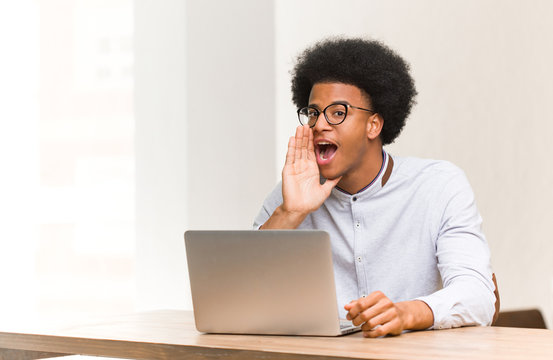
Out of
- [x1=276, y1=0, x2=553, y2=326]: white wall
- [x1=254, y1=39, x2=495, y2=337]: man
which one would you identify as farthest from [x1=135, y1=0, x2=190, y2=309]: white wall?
[x1=254, y1=39, x2=495, y2=337]: man

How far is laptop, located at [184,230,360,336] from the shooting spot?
4.90ft

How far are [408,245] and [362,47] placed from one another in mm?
615

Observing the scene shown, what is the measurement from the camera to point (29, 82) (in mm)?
3861

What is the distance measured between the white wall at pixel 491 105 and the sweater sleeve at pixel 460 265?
1.88 meters

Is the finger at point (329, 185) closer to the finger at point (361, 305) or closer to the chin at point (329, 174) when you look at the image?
the chin at point (329, 174)

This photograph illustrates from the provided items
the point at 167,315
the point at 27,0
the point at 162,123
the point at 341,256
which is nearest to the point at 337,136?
the point at 341,256

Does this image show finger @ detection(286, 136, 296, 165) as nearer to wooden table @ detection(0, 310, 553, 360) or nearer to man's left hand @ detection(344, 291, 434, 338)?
wooden table @ detection(0, 310, 553, 360)

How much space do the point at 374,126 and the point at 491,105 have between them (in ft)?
6.12

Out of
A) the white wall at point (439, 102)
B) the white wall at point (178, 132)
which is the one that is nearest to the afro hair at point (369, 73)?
the white wall at point (178, 132)

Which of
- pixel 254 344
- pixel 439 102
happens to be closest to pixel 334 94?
pixel 254 344

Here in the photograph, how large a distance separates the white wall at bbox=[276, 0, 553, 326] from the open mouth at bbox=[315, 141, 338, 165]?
1.79 metres

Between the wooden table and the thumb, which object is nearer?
the wooden table

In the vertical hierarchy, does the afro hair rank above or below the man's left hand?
above

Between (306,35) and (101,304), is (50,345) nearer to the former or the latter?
(306,35)
